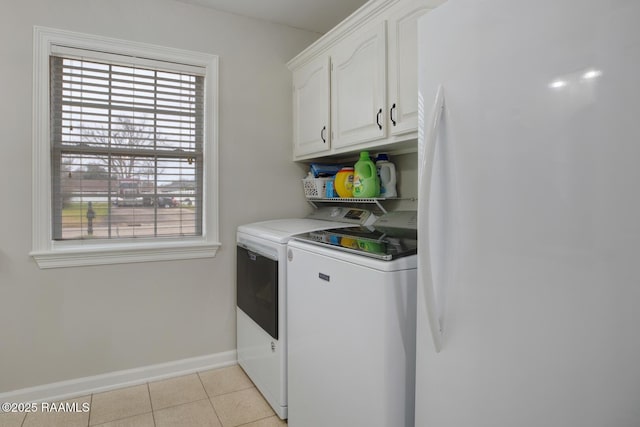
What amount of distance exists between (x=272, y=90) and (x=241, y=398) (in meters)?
2.05

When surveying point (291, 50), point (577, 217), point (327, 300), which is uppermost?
point (291, 50)

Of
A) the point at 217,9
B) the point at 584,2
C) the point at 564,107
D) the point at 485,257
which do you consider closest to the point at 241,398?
the point at 485,257

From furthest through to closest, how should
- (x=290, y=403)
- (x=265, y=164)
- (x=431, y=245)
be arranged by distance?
(x=265, y=164) → (x=290, y=403) → (x=431, y=245)

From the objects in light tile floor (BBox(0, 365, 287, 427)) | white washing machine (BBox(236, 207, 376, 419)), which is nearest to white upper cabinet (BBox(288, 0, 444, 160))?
white washing machine (BBox(236, 207, 376, 419))

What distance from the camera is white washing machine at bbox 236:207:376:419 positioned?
6.15 ft

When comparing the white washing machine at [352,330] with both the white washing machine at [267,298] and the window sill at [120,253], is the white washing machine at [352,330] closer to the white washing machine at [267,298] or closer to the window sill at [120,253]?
the white washing machine at [267,298]

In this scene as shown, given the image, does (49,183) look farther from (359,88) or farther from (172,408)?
(359,88)

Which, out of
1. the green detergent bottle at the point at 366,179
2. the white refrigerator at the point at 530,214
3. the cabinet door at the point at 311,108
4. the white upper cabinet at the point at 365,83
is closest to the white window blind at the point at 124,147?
the cabinet door at the point at 311,108

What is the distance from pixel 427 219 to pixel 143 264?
195 cm

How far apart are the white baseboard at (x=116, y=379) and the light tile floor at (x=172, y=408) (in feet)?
0.13

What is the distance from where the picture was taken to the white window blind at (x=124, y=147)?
214 cm

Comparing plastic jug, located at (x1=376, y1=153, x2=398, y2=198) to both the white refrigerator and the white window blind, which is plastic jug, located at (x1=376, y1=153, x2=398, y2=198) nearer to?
the white refrigerator

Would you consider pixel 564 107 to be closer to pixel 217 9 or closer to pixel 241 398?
pixel 241 398

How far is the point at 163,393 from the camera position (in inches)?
86.5
